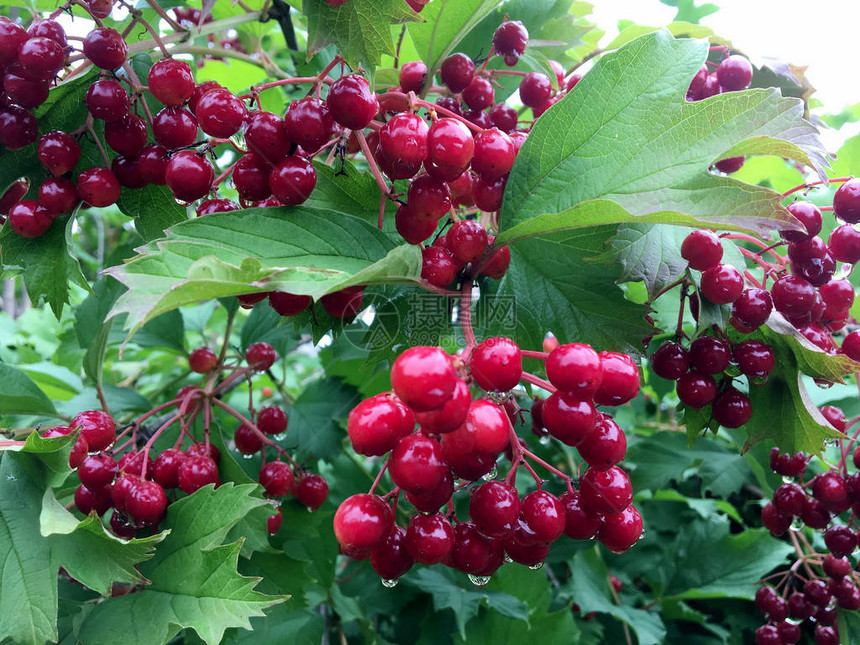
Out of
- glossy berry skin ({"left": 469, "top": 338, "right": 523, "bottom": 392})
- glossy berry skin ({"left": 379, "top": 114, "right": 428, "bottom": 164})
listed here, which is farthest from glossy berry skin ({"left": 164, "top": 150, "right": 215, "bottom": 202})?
glossy berry skin ({"left": 469, "top": 338, "right": 523, "bottom": 392})

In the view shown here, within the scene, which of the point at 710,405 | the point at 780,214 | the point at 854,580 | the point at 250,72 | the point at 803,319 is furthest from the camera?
the point at 250,72

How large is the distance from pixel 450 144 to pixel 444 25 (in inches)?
15.5

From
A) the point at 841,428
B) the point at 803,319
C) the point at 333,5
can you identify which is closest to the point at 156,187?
the point at 333,5

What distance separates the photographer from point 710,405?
1.15 metres

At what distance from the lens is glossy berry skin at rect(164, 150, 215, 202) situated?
3.09ft

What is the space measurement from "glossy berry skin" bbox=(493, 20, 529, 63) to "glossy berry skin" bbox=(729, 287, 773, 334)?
648 millimetres

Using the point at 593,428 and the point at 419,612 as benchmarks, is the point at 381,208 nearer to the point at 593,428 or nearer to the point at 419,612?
the point at 593,428

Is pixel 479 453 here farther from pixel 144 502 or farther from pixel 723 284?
pixel 144 502

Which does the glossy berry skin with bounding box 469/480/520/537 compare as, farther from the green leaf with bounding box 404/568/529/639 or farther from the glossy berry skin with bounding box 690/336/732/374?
the green leaf with bounding box 404/568/529/639

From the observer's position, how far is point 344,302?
0.98 meters

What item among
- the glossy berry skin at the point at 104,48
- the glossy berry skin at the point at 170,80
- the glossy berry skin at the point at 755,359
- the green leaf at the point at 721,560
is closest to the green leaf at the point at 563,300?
the glossy berry skin at the point at 755,359

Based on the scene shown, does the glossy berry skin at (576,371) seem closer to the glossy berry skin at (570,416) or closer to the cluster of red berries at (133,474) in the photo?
the glossy berry skin at (570,416)

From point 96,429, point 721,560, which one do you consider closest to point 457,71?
point 96,429

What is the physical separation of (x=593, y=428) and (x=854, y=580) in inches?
42.6
